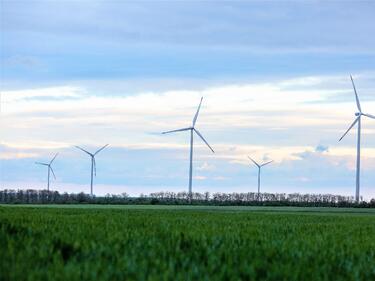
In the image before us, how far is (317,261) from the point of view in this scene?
60.0 ft

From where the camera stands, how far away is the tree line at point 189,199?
11681 cm

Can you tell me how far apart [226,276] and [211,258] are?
1990 millimetres

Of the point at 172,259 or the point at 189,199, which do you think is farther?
the point at 189,199

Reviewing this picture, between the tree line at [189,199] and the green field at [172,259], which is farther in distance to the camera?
the tree line at [189,199]

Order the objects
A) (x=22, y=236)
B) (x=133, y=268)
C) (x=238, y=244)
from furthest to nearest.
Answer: (x=238, y=244)
(x=22, y=236)
(x=133, y=268)

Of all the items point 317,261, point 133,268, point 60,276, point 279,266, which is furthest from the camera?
point 317,261

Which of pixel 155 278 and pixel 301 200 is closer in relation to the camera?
pixel 155 278

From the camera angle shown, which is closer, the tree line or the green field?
the green field

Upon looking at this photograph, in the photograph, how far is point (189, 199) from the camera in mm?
121188

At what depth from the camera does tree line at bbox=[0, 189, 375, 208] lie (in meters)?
117

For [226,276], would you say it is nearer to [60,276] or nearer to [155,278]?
[155,278]

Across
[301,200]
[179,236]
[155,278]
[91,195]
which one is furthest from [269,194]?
[155,278]

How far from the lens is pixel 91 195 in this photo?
424 feet

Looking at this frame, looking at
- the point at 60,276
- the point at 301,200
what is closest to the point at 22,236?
the point at 60,276
